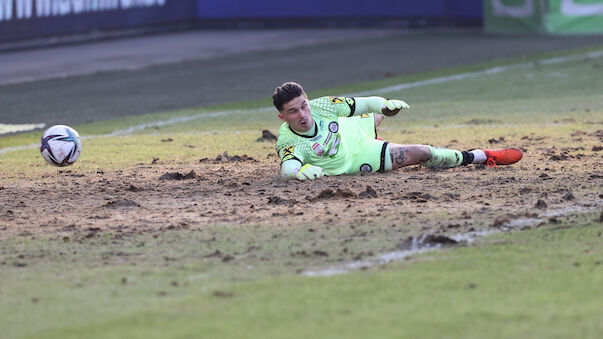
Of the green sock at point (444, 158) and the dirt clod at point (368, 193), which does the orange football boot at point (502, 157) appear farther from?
the dirt clod at point (368, 193)

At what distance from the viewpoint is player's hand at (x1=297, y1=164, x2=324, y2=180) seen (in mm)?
7391

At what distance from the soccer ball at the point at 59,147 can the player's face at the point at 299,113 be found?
199 cm

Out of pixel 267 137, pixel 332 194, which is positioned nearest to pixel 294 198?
pixel 332 194

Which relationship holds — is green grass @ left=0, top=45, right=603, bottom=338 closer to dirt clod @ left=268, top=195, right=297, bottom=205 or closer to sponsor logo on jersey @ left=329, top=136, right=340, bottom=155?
dirt clod @ left=268, top=195, right=297, bottom=205

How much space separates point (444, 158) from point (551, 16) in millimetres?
14827

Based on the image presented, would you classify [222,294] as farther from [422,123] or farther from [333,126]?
[422,123]

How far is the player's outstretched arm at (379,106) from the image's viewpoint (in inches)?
301

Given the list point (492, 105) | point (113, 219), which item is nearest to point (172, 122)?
point (492, 105)

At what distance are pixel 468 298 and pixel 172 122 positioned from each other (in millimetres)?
7868

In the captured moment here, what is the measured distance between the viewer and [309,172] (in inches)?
291

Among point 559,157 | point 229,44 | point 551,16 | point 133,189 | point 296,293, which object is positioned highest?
point 551,16

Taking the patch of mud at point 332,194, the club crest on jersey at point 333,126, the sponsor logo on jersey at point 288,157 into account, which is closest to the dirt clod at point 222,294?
the patch of mud at point 332,194

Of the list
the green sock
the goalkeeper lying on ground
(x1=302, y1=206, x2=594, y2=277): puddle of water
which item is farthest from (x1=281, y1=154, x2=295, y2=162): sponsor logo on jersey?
(x1=302, y1=206, x2=594, y2=277): puddle of water

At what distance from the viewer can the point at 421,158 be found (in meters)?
7.80
